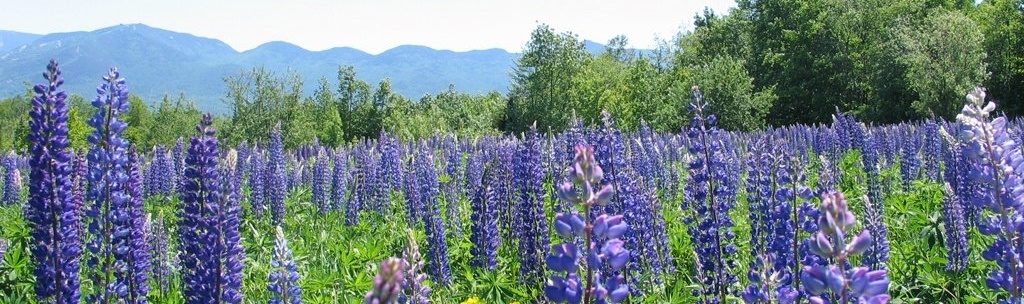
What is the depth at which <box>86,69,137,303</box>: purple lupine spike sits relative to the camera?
12.5 ft

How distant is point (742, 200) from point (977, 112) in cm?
604

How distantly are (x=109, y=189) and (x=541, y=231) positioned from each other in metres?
2.71

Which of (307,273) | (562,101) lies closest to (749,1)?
(562,101)

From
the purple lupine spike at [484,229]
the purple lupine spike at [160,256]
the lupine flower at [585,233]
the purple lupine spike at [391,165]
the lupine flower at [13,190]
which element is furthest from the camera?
the lupine flower at [13,190]

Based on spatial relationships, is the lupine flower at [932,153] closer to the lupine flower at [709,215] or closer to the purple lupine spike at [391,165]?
the lupine flower at [709,215]

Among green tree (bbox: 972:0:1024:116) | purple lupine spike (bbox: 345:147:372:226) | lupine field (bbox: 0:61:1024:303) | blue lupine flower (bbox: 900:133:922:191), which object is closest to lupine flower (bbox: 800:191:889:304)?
lupine field (bbox: 0:61:1024:303)

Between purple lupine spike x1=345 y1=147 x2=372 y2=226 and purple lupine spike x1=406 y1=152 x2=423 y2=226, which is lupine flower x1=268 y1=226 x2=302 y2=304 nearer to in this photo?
purple lupine spike x1=406 y1=152 x2=423 y2=226

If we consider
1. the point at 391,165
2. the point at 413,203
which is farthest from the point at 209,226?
the point at 391,165

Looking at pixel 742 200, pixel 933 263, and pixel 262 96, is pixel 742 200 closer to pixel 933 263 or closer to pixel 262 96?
pixel 933 263

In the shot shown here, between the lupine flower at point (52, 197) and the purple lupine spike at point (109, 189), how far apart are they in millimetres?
119

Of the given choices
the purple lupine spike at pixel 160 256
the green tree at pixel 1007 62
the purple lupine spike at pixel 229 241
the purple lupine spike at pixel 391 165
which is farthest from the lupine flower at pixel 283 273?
the green tree at pixel 1007 62

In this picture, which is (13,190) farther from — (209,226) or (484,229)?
(209,226)

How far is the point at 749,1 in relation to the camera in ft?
171

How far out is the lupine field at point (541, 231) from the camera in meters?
2.45
